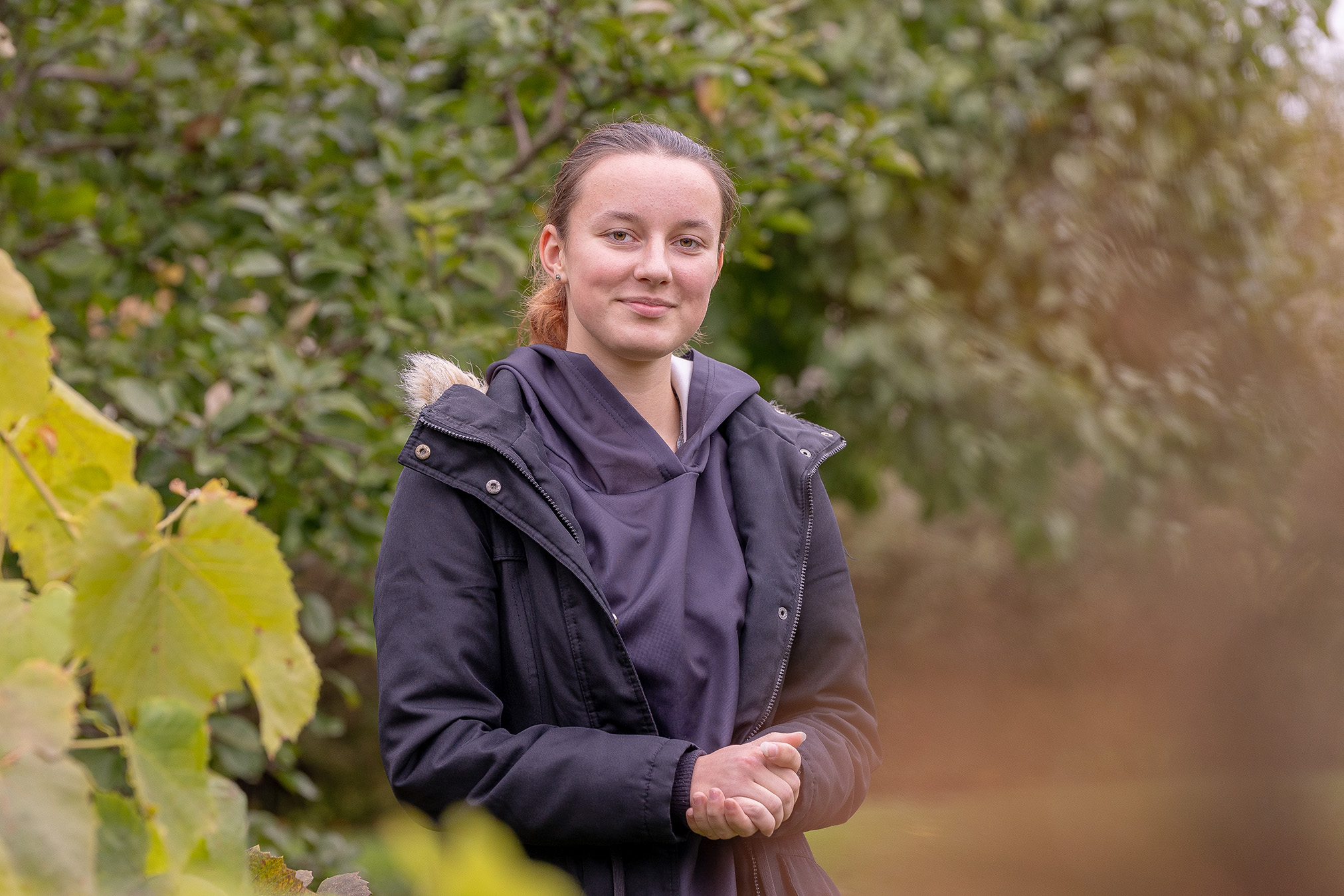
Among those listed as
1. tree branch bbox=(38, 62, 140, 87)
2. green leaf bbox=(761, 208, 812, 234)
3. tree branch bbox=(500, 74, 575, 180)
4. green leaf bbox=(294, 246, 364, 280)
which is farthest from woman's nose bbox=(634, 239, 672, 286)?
tree branch bbox=(38, 62, 140, 87)

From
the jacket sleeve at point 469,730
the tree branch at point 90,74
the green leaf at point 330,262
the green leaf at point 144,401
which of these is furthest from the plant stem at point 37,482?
the tree branch at point 90,74

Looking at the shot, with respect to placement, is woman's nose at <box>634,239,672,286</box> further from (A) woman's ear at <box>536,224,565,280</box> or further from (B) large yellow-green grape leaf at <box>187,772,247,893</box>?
(B) large yellow-green grape leaf at <box>187,772,247,893</box>

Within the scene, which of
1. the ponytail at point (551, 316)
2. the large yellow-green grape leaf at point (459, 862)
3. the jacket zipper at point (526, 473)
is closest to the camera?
the large yellow-green grape leaf at point (459, 862)

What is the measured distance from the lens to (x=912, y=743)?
6.20 m

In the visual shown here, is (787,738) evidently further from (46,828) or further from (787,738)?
(46,828)

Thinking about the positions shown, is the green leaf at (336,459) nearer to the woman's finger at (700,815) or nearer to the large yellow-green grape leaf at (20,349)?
the woman's finger at (700,815)

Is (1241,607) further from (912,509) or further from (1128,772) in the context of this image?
(912,509)

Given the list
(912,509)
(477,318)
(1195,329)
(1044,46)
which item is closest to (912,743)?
(912,509)

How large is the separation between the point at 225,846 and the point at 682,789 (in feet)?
2.13

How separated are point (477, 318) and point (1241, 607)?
158 inches

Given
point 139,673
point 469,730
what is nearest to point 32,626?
point 139,673

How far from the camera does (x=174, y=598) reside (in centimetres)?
62

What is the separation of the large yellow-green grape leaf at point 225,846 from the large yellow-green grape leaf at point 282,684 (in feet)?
0.15

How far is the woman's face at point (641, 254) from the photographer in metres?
1.46
